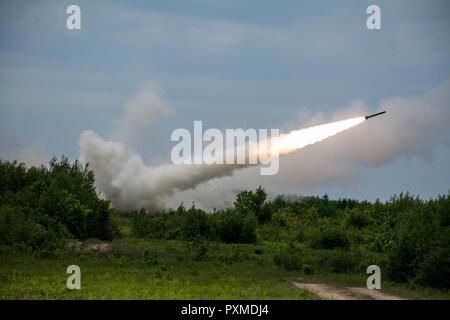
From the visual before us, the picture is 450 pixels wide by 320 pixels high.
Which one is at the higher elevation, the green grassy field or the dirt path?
the green grassy field

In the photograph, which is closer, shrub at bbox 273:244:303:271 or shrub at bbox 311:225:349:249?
shrub at bbox 273:244:303:271

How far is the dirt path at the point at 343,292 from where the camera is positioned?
90.2 feet

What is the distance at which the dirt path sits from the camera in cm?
2748

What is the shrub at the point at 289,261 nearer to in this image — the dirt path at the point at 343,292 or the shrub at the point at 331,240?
the dirt path at the point at 343,292

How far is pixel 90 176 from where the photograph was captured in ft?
198

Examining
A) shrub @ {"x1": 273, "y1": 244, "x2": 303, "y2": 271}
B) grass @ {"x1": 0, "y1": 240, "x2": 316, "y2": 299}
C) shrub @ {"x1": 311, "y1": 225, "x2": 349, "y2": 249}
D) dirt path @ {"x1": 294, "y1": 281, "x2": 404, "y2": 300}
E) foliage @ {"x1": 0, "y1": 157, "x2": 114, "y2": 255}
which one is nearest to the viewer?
grass @ {"x1": 0, "y1": 240, "x2": 316, "y2": 299}

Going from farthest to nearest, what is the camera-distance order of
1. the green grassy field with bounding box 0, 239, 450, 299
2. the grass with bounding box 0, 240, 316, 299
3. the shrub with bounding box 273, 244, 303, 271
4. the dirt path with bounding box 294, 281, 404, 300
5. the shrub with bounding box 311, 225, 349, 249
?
1. the shrub with bounding box 311, 225, 349, 249
2. the shrub with bounding box 273, 244, 303, 271
3. the dirt path with bounding box 294, 281, 404, 300
4. the green grassy field with bounding box 0, 239, 450, 299
5. the grass with bounding box 0, 240, 316, 299

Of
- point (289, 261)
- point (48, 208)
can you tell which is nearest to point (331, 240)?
point (289, 261)

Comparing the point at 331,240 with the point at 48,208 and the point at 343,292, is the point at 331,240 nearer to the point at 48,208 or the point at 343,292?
the point at 48,208

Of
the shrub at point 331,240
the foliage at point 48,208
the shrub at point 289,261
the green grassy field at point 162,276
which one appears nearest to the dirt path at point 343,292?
the green grassy field at point 162,276

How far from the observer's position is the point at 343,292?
1137 inches

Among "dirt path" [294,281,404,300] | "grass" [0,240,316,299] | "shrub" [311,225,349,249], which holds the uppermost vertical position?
"shrub" [311,225,349,249]

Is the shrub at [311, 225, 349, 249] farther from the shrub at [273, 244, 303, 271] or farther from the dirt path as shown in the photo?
the dirt path

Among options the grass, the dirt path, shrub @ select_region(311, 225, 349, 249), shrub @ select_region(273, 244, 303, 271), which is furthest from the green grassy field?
shrub @ select_region(311, 225, 349, 249)
